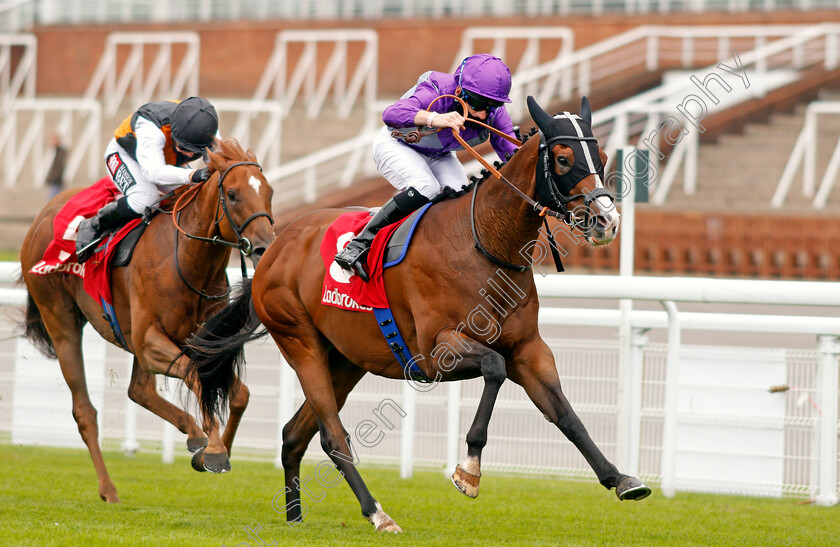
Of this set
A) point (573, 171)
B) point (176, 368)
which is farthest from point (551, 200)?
point (176, 368)

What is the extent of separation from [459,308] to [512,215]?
0.44 m

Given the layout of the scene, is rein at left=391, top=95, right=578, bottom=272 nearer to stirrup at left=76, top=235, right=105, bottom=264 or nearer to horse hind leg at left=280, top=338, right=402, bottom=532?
horse hind leg at left=280, top=338, right=402, bottom=532

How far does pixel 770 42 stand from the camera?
18469 millimetres

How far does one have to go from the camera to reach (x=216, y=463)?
5461mm

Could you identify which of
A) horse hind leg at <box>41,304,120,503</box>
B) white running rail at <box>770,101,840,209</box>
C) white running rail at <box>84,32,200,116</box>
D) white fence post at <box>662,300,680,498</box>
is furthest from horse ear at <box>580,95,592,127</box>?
white running rail at <box>84,32,200,116</box>

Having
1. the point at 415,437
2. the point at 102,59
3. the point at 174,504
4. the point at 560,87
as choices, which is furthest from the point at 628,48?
the point at 174,504

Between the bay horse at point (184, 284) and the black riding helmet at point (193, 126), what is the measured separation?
0.60ft

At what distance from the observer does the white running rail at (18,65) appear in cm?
2409

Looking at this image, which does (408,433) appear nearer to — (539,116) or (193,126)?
(193,126)

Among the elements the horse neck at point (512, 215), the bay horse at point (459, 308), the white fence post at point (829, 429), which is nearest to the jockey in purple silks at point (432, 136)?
the bay horse at point (459, 308)

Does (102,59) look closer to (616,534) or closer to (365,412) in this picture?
(365,412)

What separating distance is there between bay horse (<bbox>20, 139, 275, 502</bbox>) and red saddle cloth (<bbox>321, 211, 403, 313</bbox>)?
50 centimetres

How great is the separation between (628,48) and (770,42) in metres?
2.30

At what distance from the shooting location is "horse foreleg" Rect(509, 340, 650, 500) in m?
4.35
